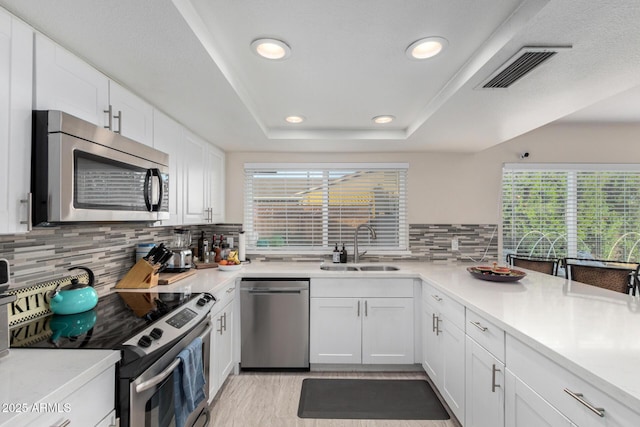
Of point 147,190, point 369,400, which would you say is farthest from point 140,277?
point 369,400

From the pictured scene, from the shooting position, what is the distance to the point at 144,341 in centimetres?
127

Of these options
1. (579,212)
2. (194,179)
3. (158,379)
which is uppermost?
(194,179)

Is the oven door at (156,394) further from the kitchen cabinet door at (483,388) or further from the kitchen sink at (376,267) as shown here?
the kitchen sink at (376,267)

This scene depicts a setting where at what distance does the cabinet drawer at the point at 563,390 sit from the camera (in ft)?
2.94

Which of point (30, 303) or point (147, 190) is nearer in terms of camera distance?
point (30, 303)

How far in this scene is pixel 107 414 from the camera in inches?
44.3

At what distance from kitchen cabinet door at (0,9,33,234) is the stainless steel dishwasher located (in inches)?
74.0

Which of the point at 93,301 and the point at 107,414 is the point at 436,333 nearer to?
the point at 107,414

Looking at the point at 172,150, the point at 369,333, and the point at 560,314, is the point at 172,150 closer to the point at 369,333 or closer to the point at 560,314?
the point at 369,333

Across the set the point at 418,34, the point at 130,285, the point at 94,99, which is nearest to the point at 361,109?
the point at 418,34

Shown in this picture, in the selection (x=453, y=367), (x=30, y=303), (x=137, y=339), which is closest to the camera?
(x=137, y=339)

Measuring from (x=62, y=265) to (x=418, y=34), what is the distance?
86.7 inches

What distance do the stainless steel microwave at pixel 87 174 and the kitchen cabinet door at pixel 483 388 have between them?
2.00 metres

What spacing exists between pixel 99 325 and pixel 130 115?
1121mm
